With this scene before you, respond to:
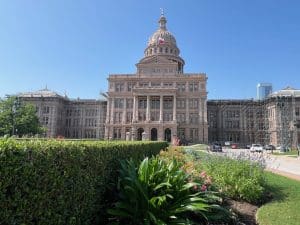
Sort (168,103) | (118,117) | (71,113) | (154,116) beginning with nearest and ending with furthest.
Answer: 1. (154,116)
2. (168,103)
3. (118,117)
4. (71,113)

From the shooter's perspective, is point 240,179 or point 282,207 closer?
point 282,207

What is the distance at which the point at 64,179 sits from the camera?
5176 mm

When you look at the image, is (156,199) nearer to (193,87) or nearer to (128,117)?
(128,117)

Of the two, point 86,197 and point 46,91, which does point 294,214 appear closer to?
point 86,197

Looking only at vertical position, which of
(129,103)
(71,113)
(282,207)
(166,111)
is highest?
(129,103)

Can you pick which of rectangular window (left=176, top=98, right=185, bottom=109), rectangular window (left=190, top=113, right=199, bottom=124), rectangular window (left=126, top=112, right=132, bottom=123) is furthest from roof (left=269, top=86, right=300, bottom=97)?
rectangular window (left=126, top=112, right=132, bottom=123)

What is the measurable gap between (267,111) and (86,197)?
283ft

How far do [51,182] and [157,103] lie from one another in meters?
74.2

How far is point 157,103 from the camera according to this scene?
7881cm

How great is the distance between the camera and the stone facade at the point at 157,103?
7656cm

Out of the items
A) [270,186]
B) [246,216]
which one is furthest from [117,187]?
[270,186]

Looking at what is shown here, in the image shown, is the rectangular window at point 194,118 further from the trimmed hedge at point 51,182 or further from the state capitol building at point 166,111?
the trimmed hedge at point 51,182

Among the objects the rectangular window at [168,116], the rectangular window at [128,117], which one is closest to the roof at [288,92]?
the rectangular window at [168,116]

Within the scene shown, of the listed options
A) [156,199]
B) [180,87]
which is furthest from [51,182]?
[180,87]
